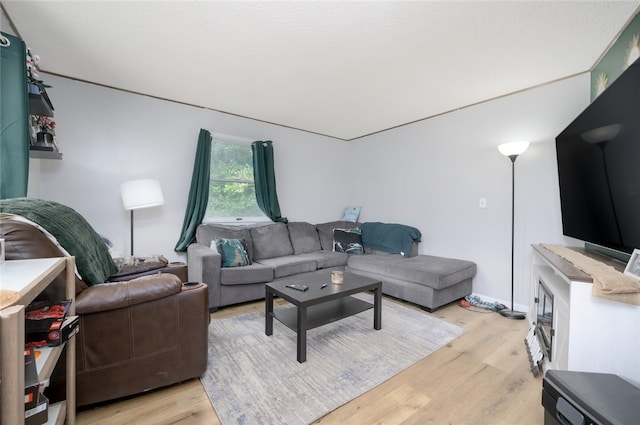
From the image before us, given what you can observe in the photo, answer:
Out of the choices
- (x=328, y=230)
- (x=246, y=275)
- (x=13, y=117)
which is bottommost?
(x=246, y=275)

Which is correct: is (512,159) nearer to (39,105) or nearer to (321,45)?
(321,45)

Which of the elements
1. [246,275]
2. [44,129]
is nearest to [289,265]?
[246,275]

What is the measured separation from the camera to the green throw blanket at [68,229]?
4.26 feet

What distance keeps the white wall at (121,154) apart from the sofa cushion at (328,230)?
65.7 inches

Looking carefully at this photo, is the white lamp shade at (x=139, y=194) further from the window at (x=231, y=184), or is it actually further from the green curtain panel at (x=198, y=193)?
the window at (x=231, y=184)

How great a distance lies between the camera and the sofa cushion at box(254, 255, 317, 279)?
308 cm

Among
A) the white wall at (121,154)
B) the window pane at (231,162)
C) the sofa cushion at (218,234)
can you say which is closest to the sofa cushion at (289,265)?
the sofa cushion at (218,234)

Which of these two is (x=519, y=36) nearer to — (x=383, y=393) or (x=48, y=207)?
(x=383, y=393)

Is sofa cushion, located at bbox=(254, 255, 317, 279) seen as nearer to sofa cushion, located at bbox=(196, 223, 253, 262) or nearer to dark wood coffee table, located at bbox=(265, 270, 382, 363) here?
sofa cushion, located at bbox=(196, 223, 253, 262)

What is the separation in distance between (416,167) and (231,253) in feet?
8.82

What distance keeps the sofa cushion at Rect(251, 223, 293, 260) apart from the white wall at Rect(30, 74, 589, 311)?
48 cm

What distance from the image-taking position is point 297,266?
3.21m

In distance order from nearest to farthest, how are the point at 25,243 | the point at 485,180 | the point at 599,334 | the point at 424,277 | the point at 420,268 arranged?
the point at 25,243 < the point at 599,334 < the point at 424,277 < the point at 420,268 < the point at 485,180

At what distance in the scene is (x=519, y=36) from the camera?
1908 millimetres
